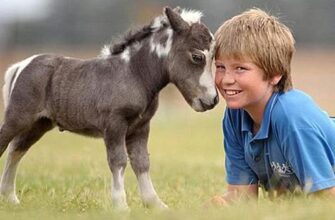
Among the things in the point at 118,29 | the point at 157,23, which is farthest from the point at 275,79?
the point at 118,29

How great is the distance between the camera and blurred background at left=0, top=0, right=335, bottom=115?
31.1 metres

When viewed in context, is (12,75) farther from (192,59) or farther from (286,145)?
(286,145)

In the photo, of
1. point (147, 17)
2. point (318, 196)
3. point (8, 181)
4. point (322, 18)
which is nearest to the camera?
point (318, 196)

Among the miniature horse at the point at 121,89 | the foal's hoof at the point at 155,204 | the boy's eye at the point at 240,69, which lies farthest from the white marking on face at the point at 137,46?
the foal's hoof at the point at 155,204

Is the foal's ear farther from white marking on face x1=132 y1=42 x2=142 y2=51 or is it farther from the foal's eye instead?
white marking on face x1=132 y1=42 x2=142 y2=51

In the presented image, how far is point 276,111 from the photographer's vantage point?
7039 mm

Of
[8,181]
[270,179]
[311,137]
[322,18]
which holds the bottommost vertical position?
[322,18]

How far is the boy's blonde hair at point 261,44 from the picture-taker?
712cm

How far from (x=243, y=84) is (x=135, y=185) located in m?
3.31

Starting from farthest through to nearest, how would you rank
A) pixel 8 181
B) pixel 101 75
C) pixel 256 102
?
pixel 8 181, pixel 101 75, pixel 256 102

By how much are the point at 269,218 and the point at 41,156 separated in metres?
9.28

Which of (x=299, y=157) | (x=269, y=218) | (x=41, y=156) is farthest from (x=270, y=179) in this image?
(x=41, y=156)

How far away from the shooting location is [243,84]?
7109mm

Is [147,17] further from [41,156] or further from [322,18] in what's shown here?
[41,156]
